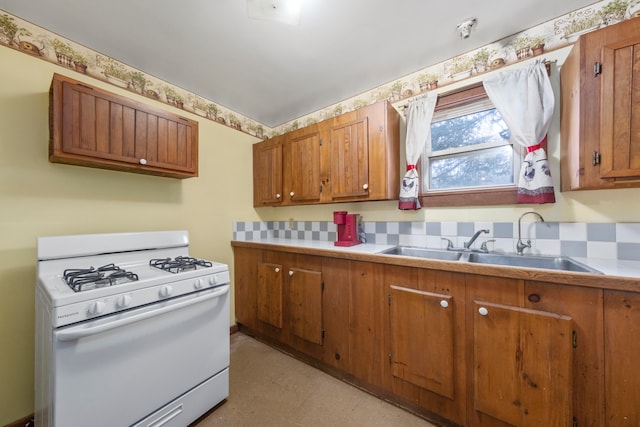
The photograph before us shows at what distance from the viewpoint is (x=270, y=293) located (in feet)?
6.93

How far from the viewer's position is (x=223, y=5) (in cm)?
131

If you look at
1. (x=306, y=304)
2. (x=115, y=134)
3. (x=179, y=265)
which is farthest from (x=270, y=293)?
(x=115, y=134)

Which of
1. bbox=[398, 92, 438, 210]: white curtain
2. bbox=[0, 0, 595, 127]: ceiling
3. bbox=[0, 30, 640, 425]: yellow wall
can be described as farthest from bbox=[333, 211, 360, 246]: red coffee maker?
bbox=[0, 0, 595, 127]: ceiling

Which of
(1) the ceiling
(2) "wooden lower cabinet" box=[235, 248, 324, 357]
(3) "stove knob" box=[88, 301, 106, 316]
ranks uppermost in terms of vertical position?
(1) the ceiling

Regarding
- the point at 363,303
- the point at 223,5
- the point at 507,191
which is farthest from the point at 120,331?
the point at 507,191

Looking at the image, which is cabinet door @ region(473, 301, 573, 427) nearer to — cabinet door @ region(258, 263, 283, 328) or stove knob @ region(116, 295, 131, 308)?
cabinet door @ region(258, 263, 283, 328)

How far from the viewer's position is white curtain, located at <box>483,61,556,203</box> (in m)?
1.38

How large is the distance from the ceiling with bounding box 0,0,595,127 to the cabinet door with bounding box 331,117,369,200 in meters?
0.48

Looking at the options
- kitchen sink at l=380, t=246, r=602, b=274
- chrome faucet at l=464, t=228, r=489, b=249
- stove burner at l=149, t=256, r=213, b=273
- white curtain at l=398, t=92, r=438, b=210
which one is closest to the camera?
kitchen sink at l=380, t=246, r=602, b=274

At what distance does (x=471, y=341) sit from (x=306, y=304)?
111 centimetres

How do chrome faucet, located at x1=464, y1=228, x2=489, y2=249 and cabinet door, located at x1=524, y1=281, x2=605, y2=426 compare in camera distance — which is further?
chrome faucet, located at x1=464, y1=228, x2=489, y2=249

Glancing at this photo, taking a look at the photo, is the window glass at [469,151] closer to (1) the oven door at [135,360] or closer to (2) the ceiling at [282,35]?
(2) the ceiling at [282,35]

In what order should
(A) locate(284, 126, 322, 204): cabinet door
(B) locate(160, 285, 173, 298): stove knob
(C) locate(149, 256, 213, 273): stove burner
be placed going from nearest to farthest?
(B) locate(160, 285, 173, 298): stove knob → (C) locate(149, 256, 213, 273): stove burner → (A) locate(284, 126, 322, 204): cabinet door

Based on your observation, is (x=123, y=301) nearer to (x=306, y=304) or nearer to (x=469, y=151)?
(x=306, y=304)
